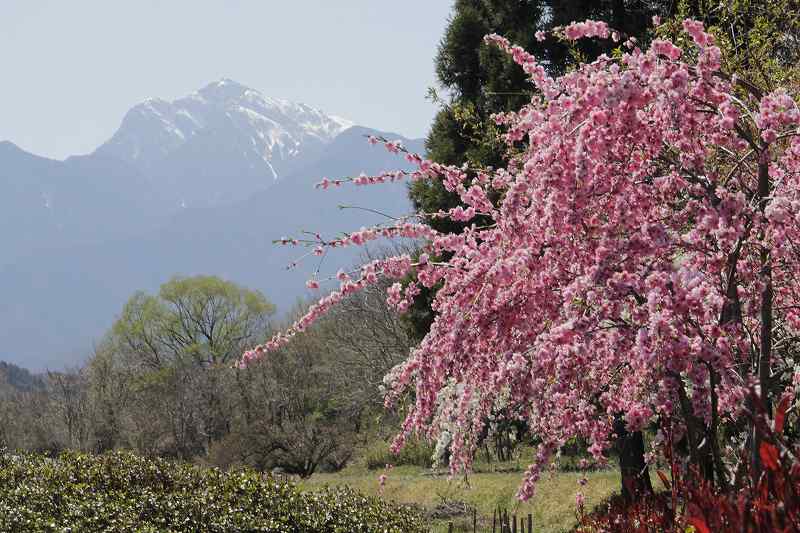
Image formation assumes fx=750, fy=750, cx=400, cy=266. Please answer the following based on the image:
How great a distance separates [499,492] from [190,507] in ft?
25.8

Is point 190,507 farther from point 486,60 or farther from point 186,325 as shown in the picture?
point 186,325

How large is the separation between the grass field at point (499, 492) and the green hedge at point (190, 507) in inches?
47.8

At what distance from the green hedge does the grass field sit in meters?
1.21

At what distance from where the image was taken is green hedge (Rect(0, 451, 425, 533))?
8758 millimetres

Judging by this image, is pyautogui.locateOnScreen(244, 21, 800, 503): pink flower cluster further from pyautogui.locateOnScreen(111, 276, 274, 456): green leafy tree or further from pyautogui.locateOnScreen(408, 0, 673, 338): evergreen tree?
pyautogui.locateOnScreen(111, 276, 274, 456): green leafy tree

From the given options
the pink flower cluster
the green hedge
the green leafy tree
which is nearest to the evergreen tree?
the green hedge

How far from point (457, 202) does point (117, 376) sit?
26.6 meters

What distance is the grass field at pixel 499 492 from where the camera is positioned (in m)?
12.8

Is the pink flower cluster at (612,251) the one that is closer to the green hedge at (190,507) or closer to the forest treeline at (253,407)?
the green hedge at (190,507)

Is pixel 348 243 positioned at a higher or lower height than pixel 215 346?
lower

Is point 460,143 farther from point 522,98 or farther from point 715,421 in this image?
point 715,421

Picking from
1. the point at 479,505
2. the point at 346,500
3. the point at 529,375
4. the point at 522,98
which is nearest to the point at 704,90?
the point at 529,375

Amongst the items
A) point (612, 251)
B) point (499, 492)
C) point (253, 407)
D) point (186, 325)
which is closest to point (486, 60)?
point (499, 492)

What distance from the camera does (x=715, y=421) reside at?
4891 millimetres
